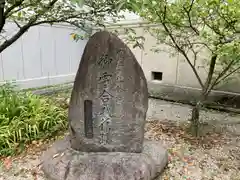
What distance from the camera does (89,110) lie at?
8.58 ft

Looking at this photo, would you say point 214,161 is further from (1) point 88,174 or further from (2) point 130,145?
(1) point 88,174

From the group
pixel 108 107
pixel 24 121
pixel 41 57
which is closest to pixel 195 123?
pixel 108 107

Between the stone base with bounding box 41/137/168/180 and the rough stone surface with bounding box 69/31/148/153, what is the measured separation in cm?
12

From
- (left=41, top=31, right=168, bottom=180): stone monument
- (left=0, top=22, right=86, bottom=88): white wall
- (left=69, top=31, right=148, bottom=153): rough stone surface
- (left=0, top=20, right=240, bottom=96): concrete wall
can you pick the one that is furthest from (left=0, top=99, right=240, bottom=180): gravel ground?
(left=0, top=22, right=86, bottom=88): white wall

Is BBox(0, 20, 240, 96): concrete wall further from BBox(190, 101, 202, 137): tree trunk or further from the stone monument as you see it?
the stone monument

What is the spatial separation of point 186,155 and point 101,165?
141 centimetres

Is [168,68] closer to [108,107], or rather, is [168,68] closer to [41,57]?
[41,57]

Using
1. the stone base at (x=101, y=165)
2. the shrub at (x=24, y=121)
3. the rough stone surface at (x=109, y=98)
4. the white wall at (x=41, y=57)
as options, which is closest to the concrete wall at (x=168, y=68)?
the white wall at (x=41, y=57)

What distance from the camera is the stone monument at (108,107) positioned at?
254 centimetres

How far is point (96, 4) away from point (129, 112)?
4.71 feet

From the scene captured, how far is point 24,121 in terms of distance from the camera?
3625mm

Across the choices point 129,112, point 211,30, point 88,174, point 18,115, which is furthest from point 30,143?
point 211,30

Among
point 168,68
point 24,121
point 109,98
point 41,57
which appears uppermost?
point 41,57

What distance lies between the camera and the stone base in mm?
2271
